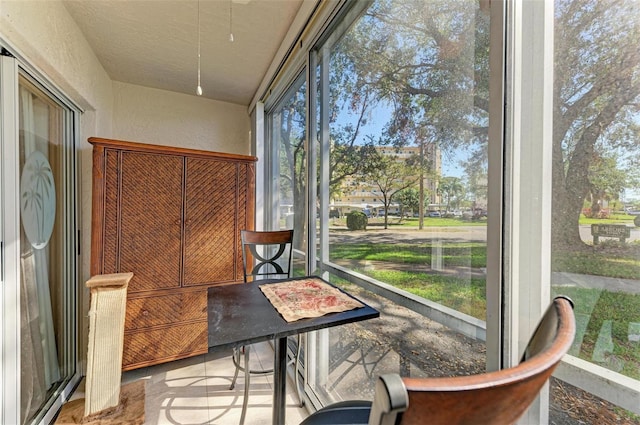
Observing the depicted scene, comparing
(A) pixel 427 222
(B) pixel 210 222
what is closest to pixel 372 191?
(A) pixel 427 222

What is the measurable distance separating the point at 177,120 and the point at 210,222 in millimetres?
1442

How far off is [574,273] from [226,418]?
205 cm

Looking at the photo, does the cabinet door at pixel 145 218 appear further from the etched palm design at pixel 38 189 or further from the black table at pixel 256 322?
the black table at pixel 256 322

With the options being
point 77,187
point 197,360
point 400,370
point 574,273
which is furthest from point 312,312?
point 77,187

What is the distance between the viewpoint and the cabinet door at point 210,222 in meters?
2.41

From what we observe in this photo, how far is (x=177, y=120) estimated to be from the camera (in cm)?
309

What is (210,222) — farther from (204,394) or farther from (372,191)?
(372,191)

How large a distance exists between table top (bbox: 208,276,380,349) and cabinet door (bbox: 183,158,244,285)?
4.54 ft

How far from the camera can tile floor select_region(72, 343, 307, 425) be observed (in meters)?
1.76

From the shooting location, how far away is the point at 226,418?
175cm

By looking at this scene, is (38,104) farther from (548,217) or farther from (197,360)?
(548,217)

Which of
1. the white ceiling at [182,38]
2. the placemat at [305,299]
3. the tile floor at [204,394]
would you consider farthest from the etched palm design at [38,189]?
the placemat at [305,299]

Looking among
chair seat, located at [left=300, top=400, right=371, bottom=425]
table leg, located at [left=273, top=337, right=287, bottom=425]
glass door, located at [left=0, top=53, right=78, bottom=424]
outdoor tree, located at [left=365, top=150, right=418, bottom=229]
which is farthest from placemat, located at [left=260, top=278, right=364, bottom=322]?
glass door, located at [left=0, top=53, right=78, bottom=424]

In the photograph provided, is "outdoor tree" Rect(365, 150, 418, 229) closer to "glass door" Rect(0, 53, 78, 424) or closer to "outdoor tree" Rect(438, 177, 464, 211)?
"outdoor tree" Rect(438, 177, 464, 211)
